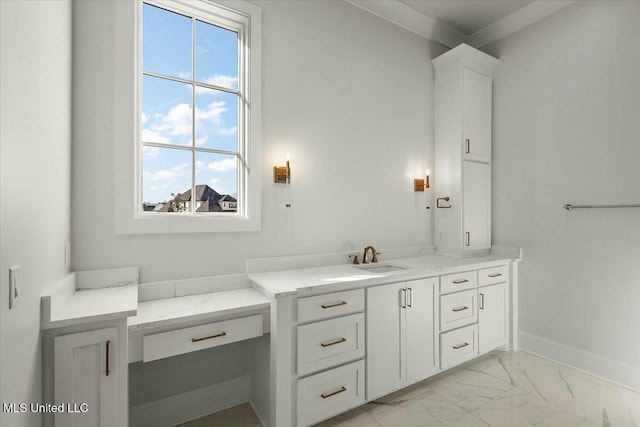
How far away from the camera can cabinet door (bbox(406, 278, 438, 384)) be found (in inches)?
86.0

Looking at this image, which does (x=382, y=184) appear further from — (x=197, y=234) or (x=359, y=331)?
(x=197, y=234)

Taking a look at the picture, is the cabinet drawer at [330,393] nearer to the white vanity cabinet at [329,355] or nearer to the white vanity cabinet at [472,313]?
the white vanity cabinet at [329,355]

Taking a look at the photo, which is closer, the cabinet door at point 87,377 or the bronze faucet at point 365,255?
the cabinet door at point 87,377

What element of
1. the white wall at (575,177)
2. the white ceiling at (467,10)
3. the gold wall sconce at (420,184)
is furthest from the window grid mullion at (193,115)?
the white wall at (575,177)

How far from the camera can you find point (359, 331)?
1.97 meters

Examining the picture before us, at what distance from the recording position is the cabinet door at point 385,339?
6.60 ft

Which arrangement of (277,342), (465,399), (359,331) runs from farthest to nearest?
(465,399)
(359,331)
(277,342)

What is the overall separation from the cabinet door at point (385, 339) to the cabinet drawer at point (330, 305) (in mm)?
91

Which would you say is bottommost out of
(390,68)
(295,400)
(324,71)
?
(295,400)

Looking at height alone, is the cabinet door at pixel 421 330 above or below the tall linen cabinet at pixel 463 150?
below

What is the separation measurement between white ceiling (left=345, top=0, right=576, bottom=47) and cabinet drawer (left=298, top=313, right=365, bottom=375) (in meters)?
2.57

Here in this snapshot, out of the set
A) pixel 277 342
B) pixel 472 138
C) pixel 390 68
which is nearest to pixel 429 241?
pixel 472 138

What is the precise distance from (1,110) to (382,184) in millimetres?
2412

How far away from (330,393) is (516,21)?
3.57 metres
